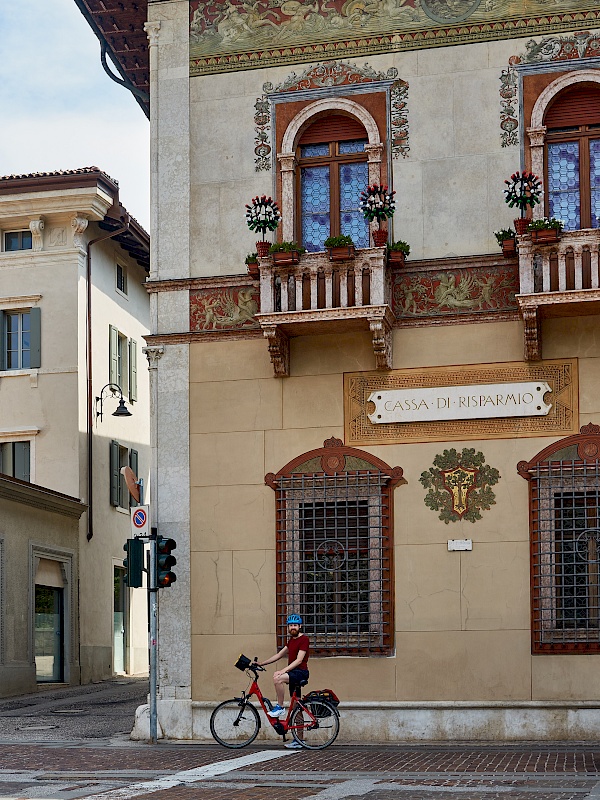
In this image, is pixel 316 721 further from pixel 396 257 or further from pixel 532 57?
pixel 532 57

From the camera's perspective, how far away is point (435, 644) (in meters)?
16.6

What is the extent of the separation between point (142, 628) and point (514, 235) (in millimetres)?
21229

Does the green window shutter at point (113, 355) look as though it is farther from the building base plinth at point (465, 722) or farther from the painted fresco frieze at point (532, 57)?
the painted fresco frieze at point (532, 57)

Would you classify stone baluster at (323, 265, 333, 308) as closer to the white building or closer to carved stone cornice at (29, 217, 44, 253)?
the white building

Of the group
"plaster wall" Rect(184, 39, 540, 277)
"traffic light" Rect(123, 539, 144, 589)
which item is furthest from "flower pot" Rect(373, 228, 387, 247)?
"traffic light" Rect(123, 539, 144, 589)

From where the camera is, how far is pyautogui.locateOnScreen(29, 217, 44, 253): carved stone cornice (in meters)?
31.3

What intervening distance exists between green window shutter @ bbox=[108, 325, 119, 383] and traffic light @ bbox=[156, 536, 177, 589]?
53.9 feet

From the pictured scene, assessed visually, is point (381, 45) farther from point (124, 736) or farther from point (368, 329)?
point (124, 736)

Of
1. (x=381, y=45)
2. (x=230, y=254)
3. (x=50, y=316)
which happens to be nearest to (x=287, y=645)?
(x=230, y=254)

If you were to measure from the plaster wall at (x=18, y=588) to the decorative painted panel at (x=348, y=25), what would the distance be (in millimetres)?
11774

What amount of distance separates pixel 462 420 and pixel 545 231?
2.60 metres

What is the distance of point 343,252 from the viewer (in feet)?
55.2

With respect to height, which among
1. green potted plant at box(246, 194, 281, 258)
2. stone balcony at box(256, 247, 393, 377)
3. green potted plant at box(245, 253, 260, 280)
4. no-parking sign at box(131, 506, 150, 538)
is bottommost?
no-parking sign at box(131, 506, 150, 538)

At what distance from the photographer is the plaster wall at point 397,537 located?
648 inches
